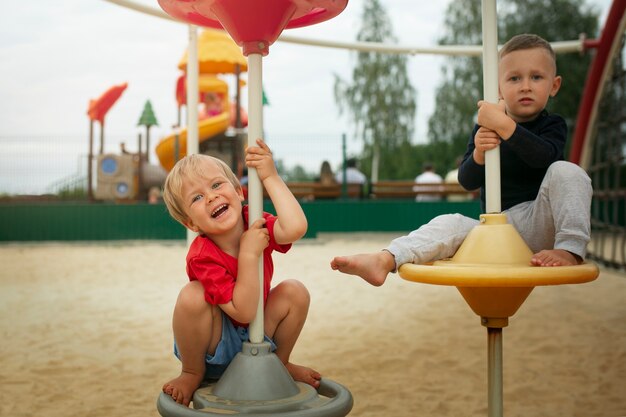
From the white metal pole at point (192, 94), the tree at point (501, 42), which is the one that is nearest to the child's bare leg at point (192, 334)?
the white metal pole at point (192, 94)

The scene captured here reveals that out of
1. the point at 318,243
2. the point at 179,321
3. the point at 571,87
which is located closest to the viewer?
the point at 179,321

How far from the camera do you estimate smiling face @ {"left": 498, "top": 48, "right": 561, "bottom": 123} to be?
1809 millimetres

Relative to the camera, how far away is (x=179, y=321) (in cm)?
160

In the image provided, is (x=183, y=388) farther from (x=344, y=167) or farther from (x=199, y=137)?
(x=199, y=137)

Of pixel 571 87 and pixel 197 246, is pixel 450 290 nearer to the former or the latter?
pixel 197 246

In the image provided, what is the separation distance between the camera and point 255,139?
1580mm

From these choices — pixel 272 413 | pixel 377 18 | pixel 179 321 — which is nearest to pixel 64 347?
pixel 179 321

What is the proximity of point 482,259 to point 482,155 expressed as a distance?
37 centimetres

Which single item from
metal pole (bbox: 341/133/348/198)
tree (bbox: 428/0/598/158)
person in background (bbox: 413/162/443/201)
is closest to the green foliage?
metal pole (bbox: 341/133/348/198)

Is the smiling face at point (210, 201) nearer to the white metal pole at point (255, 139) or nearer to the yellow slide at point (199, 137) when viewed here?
the white metal pole at point (255, 139)

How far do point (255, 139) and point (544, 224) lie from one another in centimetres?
81

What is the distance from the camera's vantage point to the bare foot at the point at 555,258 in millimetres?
1466

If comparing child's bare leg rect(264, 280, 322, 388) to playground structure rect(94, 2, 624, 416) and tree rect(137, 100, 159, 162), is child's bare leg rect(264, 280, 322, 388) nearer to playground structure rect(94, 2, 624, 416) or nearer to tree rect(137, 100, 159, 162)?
playground structure rect(94, 2, 624, 416)

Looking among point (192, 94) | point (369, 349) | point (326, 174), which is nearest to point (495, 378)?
point (369, 349)
